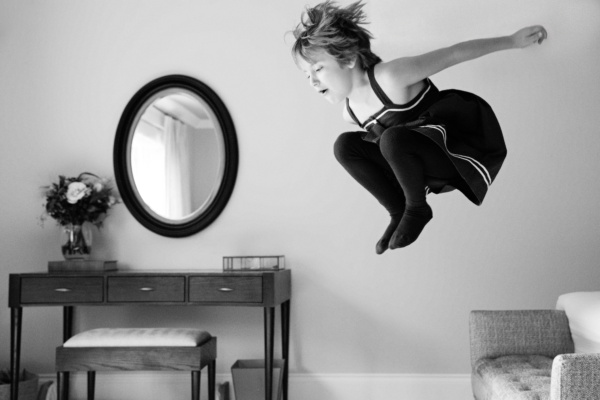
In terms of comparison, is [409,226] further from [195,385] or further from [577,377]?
[195,385]

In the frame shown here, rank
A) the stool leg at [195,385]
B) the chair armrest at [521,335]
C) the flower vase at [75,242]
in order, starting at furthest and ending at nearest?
1. the flower vase at [75,242]
2. the stool leg at [195,385]
3. the chair armrest at [521,335]

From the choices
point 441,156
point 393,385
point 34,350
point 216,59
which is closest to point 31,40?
point 216,59

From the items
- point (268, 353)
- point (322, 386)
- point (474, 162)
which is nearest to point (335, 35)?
point (474, 162)

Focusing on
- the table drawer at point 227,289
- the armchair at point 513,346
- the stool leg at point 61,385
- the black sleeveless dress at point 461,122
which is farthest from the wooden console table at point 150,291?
the black sleeveless dress at point 461,122

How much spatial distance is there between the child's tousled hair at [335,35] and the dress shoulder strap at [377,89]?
5 centimetres

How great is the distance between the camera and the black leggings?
1.93 m

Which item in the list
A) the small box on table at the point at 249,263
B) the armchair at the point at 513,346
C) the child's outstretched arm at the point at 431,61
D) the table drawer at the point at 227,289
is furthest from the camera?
the small box on table at the point at 249,263

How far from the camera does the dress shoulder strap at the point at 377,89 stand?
2.01 m

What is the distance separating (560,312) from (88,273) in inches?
90.6

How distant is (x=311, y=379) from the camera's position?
Result: 13.8 ft

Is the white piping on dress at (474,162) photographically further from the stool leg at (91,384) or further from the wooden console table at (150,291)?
the stool leg at (91,384)

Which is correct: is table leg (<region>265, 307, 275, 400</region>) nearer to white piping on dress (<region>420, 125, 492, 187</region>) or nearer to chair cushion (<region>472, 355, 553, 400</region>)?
chair cushion (<region>472, 355, 553, 400</region>)

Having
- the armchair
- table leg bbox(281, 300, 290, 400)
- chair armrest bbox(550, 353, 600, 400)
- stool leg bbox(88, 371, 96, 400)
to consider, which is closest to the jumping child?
chair armrest bbox(550, 353, 600, 400)

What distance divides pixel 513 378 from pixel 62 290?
2209 millimetres
